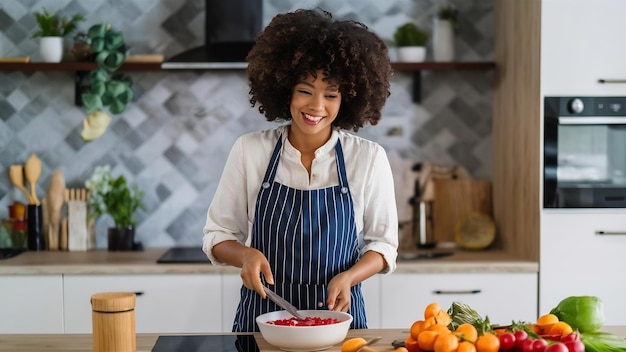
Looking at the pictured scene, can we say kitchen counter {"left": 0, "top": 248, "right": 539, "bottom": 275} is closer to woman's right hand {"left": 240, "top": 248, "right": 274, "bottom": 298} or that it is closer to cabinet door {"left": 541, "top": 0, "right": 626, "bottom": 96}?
cabinet door {"left": 541, "top": 0, "right": 626, "bottom": 96}

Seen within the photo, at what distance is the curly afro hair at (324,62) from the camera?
7.03 feet

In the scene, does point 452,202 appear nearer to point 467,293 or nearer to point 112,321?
point 467,293

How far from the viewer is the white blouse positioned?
2270 mm

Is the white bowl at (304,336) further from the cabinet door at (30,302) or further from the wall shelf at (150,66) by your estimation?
the wall shelf at (150,66)

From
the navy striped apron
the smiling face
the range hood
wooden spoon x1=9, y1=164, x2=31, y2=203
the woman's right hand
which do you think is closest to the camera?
the woman's right hand

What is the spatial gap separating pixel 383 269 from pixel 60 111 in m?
2.18

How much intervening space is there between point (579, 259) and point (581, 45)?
83cm

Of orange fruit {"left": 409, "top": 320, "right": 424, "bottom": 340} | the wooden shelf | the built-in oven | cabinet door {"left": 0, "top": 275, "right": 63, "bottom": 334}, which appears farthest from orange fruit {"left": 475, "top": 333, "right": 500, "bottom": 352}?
the wooden shelf

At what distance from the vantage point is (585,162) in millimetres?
3443

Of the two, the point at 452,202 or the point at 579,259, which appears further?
the point at 452,202

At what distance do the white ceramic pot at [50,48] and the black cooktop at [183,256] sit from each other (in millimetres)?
972

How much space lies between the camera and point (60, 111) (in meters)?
3.88

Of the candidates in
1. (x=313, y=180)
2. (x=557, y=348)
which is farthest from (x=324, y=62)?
(x=557, y=348)

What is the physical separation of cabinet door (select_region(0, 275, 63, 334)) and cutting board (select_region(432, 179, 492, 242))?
65.6 inches
